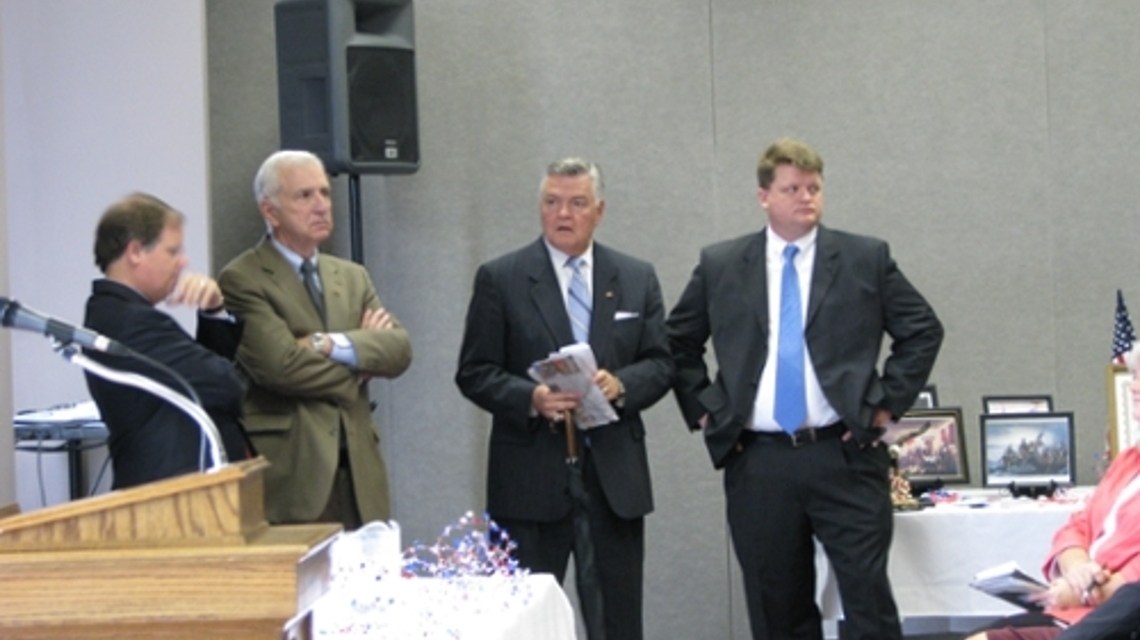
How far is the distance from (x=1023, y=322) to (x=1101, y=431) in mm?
487

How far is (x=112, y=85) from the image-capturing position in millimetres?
5594

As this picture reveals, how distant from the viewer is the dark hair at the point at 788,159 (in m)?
4.64

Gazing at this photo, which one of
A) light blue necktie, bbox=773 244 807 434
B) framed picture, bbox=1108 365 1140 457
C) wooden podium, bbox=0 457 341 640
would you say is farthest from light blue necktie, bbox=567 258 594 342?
wooden podium, bbox=0 457 341 640

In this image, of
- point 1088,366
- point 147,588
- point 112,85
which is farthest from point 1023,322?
point 147,588

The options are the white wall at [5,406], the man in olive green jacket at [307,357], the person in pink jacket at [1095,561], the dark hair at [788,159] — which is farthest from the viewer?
the dark hair at [788,159]

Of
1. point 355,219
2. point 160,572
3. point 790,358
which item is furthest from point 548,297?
point 160,572

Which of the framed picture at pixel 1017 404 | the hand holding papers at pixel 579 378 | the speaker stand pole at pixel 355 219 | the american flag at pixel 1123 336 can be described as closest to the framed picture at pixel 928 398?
the framed picture at pixel 1017 404

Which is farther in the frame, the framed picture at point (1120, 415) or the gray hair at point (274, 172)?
the framed picture at point (1120, 415)

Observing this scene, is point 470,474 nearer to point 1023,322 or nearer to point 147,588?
point 1023,322

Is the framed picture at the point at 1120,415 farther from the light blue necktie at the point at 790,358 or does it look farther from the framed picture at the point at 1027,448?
the light blue necktie at the point at 790,358

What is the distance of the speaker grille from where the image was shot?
18.4ft

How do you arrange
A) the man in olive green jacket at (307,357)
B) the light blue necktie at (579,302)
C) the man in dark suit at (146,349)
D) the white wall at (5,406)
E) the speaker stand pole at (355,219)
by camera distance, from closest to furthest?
the man in dark suit at (146,349), the white wall at (5,406), the man in olive green jacket at (307,357), the light blue necktie at (579,302), the speaker stand pole at (355,219)

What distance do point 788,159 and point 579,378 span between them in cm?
88

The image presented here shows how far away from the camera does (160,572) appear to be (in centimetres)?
223
